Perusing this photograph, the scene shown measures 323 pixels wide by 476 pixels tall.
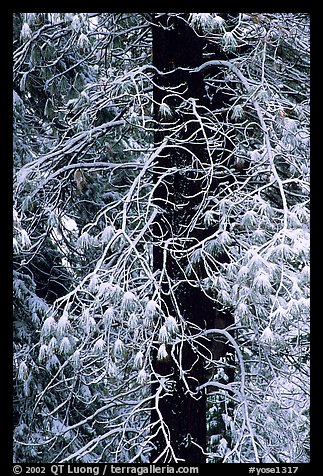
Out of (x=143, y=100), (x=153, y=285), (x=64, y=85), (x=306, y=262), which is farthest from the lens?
(x=64, y=85)

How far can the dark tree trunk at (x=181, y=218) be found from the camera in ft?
12.0

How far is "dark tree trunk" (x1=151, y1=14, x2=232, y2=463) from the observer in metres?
3.65

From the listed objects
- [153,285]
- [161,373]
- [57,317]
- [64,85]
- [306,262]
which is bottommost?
[161,373]

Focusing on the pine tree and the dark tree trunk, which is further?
the dark tree trunk

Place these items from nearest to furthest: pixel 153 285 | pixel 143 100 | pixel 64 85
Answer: pixel 153 285 < pixel 143 100 < pixel 64 85

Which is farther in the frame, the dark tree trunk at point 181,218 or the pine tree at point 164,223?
the dark tree trunk at point 181,218

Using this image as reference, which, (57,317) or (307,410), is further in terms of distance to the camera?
(307,410)

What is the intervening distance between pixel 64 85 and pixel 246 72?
1.22 meters

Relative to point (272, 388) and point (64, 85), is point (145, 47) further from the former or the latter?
point (272, 388)

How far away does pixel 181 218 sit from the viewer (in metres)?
3.77

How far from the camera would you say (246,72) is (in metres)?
3.95

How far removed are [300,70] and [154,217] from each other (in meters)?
1.62
